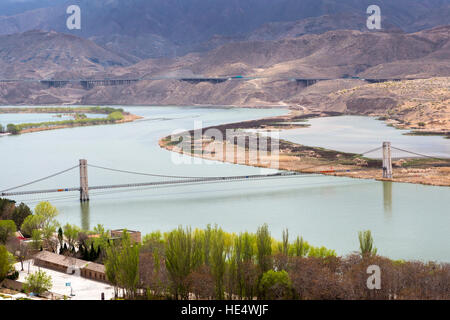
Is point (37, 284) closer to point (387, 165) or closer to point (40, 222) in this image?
point (40, 222)

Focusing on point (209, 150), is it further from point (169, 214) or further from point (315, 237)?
point (315, 237)

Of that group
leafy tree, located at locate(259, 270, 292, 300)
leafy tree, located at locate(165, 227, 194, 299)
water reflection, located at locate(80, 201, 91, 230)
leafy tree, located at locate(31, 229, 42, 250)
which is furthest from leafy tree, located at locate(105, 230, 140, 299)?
water reflection, located at locate(80, 201, 91, 230)

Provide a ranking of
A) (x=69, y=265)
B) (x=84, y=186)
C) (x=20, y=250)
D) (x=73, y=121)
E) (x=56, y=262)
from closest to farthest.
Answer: (x=69, y=265)
(x=56, y=262)
(x=20, y=250)
(x=84, y=186)
(x=73, y=121)

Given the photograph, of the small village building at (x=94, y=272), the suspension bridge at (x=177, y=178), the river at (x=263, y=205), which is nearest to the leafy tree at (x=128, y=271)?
the small village building at (x=94, y=272)

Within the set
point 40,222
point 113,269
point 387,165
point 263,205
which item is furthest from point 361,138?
point 113,269

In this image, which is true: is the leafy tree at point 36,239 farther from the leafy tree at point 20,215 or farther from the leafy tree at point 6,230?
the leafy tree at point 20,215

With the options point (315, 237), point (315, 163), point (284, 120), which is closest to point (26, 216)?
point (315, 237)
